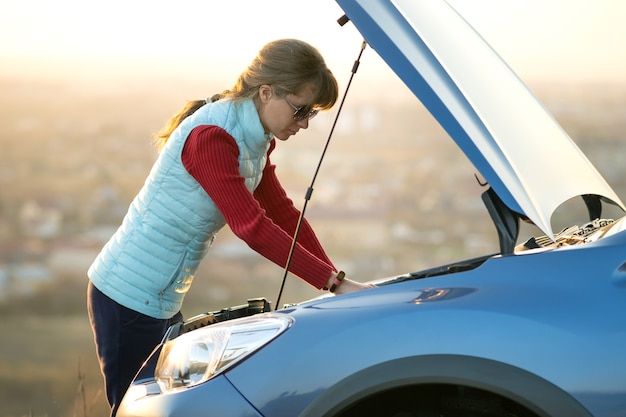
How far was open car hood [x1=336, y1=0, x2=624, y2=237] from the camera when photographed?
2.20m

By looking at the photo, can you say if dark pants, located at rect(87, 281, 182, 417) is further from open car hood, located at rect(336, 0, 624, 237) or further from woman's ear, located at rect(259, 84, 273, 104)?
open car hood, located at rect(336, 0, 624, 237)

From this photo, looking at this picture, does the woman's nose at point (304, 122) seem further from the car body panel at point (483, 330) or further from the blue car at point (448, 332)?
the car body panel at point (483, 330)

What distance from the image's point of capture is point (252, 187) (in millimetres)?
3094


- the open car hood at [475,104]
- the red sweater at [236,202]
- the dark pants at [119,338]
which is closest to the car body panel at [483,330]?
the open car hood at [475,104]

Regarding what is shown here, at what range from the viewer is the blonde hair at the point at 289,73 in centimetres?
282

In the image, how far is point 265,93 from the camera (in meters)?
2.87

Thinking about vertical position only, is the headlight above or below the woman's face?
below

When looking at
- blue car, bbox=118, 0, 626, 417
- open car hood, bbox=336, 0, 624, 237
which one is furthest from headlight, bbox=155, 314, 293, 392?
open car hood, bbox=336, 0, 624, 237

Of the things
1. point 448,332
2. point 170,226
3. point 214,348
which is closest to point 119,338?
point 170,226

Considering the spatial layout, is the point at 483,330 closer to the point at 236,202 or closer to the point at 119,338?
the point at 236,202

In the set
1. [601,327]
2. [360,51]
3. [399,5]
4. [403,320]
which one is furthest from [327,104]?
[601,327]

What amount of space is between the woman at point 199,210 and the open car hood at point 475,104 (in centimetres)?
47

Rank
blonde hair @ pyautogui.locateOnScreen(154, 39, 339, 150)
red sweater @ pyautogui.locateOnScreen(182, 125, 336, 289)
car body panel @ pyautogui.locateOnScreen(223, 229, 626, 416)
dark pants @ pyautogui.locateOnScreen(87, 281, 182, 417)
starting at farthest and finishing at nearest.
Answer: dark pants @ pyautogui.locateOnScreen(87, 281, 182, 417)
blonde hair @ pyautogui.locateOnScreen(154, 39, 339, 150)
red sweater @ pyautogui.locateOnScreen(182, 125, 336, 289)
car body panel @ pyautogui.locateOnScreen(223, 229, 626, 416)

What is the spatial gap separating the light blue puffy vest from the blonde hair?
0.25 feet
